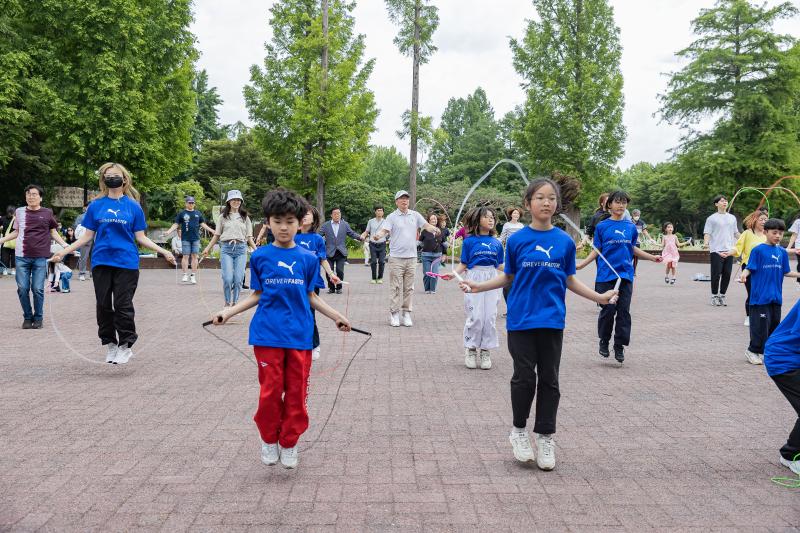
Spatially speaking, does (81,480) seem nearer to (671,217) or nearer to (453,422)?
(453,422)

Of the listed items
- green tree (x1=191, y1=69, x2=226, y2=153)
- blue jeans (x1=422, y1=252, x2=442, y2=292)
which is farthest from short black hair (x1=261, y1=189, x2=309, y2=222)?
green tree (x1=191, y1=69, x2=226, y2=153)

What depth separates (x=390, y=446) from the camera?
485 centimetres

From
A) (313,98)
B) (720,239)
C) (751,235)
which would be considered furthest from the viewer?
(313,98)

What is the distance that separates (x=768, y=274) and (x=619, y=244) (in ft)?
5.38

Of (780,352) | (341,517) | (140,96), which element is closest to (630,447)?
(780,352)

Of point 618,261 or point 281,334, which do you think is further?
point 618,261

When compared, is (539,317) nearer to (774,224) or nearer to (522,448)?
(522,448)

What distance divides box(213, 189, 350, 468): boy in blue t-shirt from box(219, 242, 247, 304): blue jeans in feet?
25.5

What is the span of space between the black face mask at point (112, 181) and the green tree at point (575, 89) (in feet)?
119

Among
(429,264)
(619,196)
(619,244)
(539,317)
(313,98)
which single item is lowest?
(429,264)

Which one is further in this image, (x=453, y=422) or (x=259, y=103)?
(x=259, y=103)

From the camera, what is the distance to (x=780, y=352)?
4.38 meters

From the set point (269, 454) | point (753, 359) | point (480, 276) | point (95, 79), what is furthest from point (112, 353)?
point (95, 79)

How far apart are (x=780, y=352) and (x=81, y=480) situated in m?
4.30
